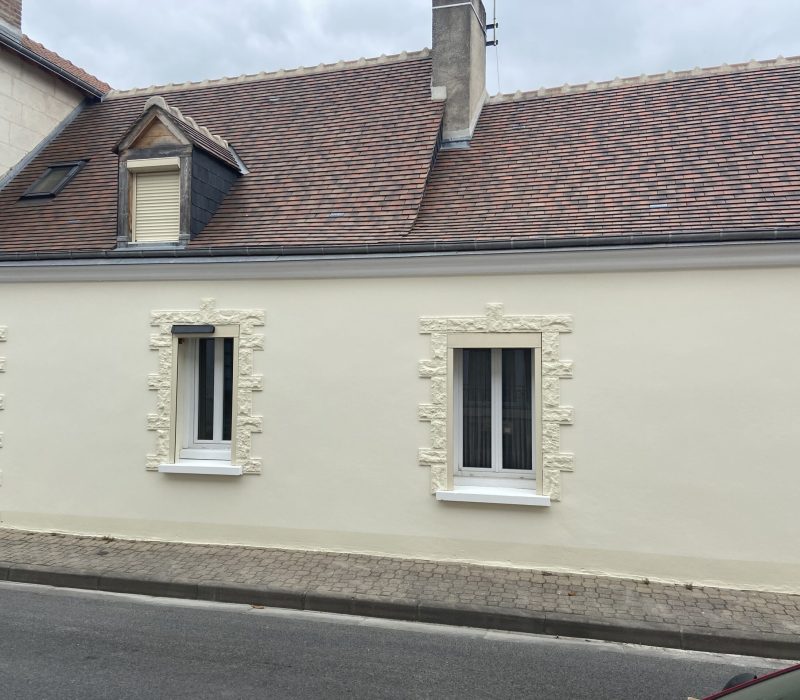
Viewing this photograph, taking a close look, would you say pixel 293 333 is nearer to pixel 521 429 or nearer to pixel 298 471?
pixel 298 471

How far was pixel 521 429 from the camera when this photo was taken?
299 inches

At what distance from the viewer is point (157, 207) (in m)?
Result: 8.82

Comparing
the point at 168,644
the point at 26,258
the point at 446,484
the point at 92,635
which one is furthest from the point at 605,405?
the point at 26,258

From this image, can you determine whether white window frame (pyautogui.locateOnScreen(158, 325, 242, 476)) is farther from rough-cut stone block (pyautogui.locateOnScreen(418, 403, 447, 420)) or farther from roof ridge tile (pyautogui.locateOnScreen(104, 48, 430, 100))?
roof ridge tile (pyautogui.locateOnScreen(104, 48, 430, 100))

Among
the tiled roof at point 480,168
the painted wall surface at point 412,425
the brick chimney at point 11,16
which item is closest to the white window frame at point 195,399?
Answer: the painted wall surface at point 412,425

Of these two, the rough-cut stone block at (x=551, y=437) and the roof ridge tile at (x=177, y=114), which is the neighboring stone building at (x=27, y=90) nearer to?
the roof ridge tile at (x=177, y=114)

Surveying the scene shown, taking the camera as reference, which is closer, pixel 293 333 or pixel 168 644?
pixel 168 644

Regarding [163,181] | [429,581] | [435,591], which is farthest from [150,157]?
[435,591]

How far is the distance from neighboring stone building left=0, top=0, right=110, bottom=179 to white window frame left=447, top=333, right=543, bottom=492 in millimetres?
8266

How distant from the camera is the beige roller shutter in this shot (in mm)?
8734

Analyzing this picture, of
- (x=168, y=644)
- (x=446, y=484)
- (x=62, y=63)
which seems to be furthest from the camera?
(x=62, y=63)

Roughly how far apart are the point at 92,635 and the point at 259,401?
10.2 feet

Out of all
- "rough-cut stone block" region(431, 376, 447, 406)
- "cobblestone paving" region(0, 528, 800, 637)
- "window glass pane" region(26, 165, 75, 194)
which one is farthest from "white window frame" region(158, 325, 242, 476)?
"window glass pane" region(26, 165, 75, 194)

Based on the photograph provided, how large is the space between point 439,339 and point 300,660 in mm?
3613
